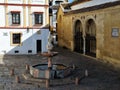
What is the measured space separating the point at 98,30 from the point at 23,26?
27.6ft

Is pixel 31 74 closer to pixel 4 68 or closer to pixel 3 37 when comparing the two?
pixel 4 68

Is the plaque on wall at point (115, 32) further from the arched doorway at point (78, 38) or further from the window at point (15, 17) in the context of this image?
the window at point (15, 17)

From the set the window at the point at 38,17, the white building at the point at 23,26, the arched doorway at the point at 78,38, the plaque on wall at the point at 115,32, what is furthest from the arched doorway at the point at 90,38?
the window at the point at 38,17

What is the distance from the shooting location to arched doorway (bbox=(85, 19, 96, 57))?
2691 centimetres

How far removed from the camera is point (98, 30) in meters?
24.7

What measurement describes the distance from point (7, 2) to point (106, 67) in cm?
1304

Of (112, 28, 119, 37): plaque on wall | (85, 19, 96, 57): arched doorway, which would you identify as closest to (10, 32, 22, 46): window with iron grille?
(85, 19, 96, 57): arched doorway

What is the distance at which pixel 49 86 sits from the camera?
48.0ft

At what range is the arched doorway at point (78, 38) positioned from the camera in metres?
30.4

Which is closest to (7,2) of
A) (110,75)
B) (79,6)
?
(79,6)

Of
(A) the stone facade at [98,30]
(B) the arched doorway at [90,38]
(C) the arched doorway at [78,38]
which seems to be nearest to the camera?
(A) the stone facade at [98,30]

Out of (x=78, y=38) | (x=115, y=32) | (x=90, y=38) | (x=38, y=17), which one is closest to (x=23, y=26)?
(x=38, y=17)

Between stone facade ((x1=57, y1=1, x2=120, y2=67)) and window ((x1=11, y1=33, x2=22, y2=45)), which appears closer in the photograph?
stone facade ((x1=57, y1=1, x2=120, y2=67))

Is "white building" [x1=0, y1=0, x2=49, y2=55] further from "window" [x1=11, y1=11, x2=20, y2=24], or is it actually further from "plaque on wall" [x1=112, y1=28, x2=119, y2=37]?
"plaque on wall" [x1=112, y1=28, x2=119, y2=37]
